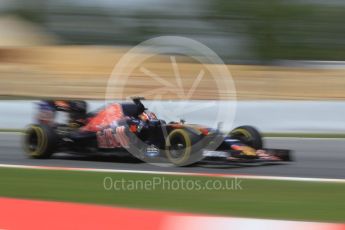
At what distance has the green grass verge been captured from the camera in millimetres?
5480

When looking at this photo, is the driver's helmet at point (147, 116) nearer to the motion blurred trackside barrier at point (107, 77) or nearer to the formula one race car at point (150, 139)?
the formula one race car at point (150, 139)

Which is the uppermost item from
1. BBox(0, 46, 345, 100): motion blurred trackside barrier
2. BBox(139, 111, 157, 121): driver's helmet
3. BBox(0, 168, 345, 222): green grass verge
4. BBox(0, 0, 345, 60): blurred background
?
BBox(0, 0, 345, 60): blurred background

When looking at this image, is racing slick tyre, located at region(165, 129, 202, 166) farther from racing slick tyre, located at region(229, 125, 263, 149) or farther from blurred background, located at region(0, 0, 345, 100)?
blurred background, located at region(0, 0, 345, 100)

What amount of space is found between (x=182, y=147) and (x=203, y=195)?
60.6 inches

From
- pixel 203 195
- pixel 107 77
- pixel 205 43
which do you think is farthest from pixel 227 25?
pixel 203 195

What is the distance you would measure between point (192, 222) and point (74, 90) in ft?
54.7

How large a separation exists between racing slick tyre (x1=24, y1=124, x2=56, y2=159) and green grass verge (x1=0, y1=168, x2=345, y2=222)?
1.39m

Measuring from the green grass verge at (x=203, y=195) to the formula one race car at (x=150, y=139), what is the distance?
63 cm

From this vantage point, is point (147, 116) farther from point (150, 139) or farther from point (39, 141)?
point (39, 141)

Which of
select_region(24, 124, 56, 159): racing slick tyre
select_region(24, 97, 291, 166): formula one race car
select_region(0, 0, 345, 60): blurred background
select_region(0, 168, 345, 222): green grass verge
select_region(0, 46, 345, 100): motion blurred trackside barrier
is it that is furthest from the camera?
select_region(0, 0, 345, 60): blurred background

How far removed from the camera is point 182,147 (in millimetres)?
7660

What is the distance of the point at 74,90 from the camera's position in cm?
2058

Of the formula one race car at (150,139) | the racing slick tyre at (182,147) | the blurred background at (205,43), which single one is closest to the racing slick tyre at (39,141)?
the formula one race car at (150,139)

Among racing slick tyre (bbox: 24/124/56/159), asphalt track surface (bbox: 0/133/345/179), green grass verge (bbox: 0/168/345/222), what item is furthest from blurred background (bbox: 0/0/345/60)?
green grass verge (bbox: 0/168/345/222)
